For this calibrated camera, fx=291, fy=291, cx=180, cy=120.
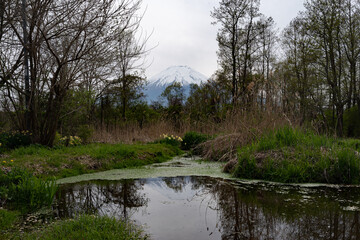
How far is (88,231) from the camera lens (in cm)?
261

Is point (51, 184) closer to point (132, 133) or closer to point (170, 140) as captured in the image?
point (170, 140)

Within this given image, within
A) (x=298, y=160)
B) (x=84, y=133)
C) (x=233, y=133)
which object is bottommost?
(x=298, y=160)

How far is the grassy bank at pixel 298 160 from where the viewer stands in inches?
203

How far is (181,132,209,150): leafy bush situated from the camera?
10.1m

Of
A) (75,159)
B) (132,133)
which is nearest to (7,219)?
(75,159)

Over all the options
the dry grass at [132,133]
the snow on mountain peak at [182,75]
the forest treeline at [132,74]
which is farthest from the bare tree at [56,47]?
the snow on mountain peak at [182,75]

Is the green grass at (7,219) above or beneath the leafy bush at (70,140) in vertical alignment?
beneath

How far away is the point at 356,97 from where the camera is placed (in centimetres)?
1938

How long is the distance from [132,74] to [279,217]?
14.4 m

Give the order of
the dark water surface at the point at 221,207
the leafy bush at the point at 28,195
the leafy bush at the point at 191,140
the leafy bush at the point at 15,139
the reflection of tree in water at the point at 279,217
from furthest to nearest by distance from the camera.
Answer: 1. the leafy bush at the point at 191,140
2. the leafy bush at the point at 15,139
3. the leafy bush at the point at 28,195
4. the dark water surface at the point at 221,207
5. the reflection of tree in water at the point at 279,217

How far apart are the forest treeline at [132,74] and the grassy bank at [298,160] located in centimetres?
70

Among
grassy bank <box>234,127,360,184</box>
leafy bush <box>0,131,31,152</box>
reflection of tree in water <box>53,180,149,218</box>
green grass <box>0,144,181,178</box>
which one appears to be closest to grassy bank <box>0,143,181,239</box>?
green grass <box>0,144,181,178</box>

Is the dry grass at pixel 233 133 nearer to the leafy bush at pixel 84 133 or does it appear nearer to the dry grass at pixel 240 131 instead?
the dry grass at pixel 240 131

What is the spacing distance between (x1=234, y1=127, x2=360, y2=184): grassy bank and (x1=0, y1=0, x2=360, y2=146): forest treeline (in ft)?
2.31
